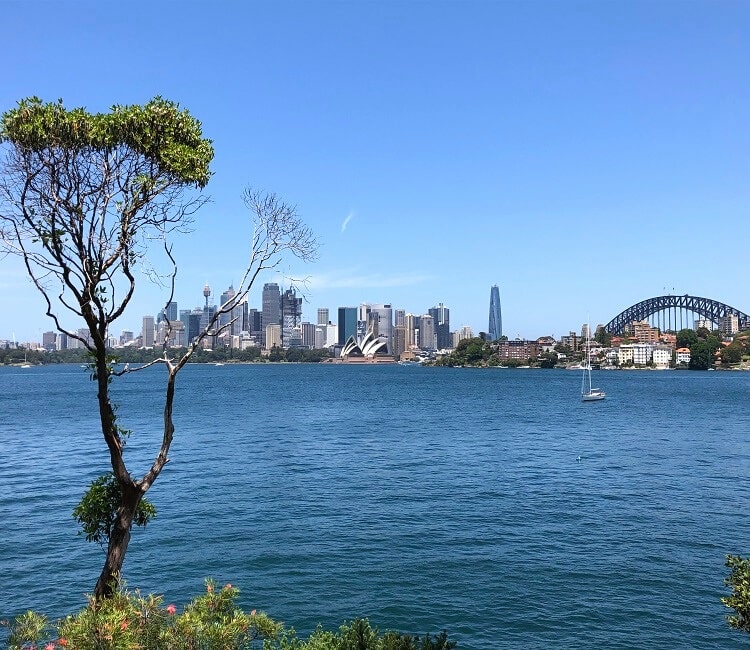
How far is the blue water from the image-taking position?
65.5ft

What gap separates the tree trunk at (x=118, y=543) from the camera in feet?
37.6

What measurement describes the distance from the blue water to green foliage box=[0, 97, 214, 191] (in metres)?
13.6

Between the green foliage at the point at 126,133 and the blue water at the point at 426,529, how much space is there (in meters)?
13.6

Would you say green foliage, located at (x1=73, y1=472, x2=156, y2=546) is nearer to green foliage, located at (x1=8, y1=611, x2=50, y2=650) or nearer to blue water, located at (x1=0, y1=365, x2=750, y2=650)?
green foliage, located at (x1=8, y1=611, x2=50, y2=650)

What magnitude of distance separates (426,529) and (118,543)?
18659 millimetres

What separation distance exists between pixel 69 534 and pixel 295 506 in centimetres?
1038

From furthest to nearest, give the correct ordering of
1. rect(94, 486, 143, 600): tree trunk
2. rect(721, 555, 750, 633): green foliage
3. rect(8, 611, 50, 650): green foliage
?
rect(94, 486, 143, 600): tree trunk
rect(721, 555, 750, 633): green foliage
rect(8, 611, 50, 650): green foliage

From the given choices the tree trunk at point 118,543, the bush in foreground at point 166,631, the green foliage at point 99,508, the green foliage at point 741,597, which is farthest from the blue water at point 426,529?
the bush in foreground at point 166,631

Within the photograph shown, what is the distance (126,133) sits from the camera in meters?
12.1

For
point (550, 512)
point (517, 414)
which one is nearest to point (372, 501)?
point (550, 512)

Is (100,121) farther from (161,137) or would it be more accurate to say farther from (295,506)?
(295,506)

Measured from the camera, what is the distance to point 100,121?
465 inches

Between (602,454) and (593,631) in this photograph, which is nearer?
(593,631)

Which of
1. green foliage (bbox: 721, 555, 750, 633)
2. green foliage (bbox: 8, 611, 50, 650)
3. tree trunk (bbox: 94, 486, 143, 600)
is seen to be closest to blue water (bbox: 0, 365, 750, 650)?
green foliage (bbox: 721, 555, 750, 633)
